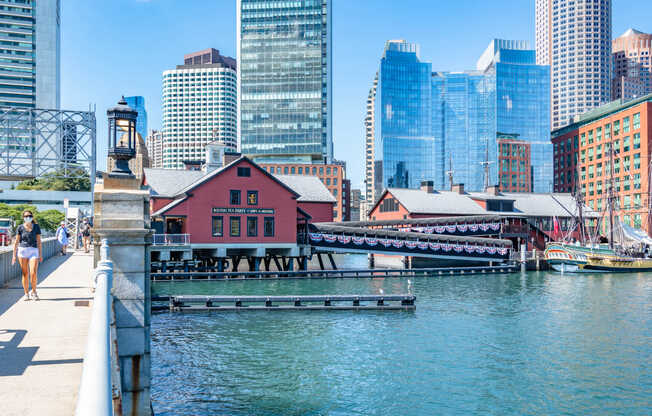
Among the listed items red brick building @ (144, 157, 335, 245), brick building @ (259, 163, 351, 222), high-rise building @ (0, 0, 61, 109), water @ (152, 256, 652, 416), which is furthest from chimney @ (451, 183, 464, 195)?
high-rise building @ (0, 0, 61, 109)

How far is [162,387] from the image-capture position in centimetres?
1830

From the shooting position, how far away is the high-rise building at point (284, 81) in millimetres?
148375

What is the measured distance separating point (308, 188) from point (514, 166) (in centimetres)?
12893

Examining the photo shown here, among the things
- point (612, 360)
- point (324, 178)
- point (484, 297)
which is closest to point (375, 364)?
point (612, 360)

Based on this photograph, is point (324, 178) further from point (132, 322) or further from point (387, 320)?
point (132, 322)

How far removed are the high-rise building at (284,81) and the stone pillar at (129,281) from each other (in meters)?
138

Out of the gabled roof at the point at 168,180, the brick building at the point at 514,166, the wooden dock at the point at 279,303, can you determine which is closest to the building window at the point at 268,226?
the gabled roof at the point at 168,180

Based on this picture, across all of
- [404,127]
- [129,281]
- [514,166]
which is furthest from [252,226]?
[404,127]

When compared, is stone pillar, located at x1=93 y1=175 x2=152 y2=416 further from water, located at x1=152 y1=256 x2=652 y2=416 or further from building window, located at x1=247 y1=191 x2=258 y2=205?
building window, located at x1=247 y1=191 x2=258 y2=205

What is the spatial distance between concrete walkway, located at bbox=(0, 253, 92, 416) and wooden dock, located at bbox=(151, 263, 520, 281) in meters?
31.4

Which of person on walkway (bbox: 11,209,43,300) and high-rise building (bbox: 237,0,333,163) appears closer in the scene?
person on walkway (bbox: 11,209,43,300)

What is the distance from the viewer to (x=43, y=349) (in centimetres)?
877

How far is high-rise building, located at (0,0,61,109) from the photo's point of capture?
178 meters

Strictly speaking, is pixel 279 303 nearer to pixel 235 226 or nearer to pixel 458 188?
pixel 235 226
